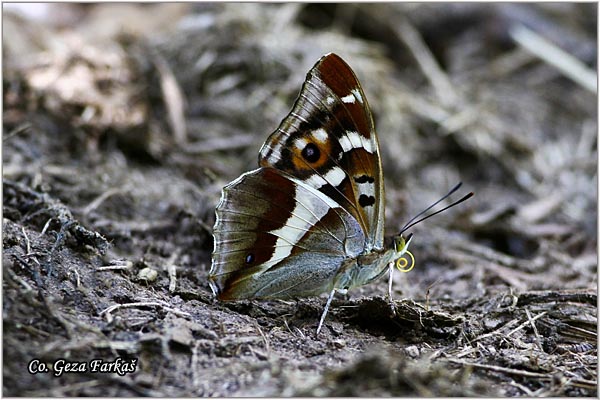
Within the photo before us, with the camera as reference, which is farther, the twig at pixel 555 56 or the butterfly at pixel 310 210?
the twig at pixel 555 56

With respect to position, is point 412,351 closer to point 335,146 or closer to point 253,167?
point 335,146

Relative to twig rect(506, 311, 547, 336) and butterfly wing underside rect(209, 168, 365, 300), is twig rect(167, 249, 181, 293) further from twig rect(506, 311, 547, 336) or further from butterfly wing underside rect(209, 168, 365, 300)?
twig rect(506, 311, 547, 336)

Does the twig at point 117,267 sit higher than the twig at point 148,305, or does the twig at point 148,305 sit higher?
the twig at point 117,267

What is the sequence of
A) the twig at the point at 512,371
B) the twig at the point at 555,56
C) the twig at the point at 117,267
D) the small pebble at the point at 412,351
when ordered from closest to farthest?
the twig at the point at 512,371 → the small pebble at the point at 412,351 → the twig at the point at 117,267 → the twig at the point at 555,56

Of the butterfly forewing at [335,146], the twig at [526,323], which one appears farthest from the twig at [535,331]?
the butterfly forewing at [335,146]

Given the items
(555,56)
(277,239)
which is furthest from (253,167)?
(555,56)

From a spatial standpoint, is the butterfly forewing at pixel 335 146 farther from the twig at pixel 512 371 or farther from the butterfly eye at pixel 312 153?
the twig at pixel 512 371

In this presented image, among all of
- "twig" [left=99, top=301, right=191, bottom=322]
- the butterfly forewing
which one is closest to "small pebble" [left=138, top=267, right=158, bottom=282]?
"twig" [left=99, top=301, right=191, bottom=322]
